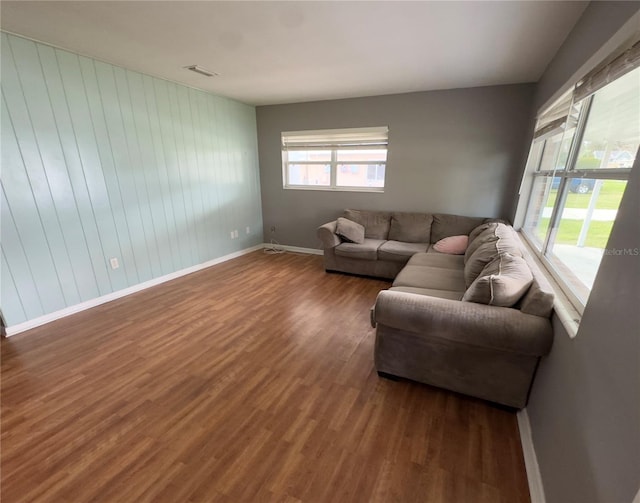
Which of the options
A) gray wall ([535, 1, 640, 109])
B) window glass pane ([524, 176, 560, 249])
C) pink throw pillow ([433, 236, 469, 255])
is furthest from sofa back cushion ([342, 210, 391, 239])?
gray wall ([535, 1, 640, 109])

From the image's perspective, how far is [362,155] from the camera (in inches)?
167

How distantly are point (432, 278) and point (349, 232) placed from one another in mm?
1491

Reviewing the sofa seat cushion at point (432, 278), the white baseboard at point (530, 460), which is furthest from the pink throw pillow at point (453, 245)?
the white baseboard at point (530, 460)

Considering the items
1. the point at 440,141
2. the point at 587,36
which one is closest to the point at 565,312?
the point at 587,36

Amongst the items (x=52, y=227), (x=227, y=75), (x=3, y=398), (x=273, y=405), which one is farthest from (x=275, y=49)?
(x=3, y=398)

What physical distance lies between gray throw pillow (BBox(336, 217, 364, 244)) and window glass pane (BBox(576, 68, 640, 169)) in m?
2.35

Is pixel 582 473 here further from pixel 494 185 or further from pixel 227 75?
pixel 227 75

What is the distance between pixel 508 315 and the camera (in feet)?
4.97

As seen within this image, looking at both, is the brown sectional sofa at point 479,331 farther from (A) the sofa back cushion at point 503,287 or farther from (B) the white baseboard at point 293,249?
(B) the white baseboard at point 293,249

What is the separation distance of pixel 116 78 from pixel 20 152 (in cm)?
113

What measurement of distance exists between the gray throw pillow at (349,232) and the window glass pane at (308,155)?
4.16 feet

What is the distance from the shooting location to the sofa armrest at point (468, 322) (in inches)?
57.4

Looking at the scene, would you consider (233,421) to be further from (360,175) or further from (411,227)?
(360,175)

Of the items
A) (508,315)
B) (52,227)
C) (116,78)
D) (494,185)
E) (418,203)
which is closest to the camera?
(508,315)
